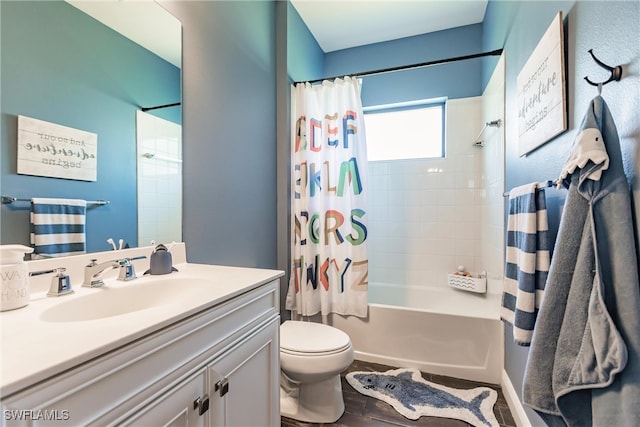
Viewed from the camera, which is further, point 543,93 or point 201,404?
point 543,93

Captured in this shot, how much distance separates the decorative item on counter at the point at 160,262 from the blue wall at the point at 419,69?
2368 millimetres

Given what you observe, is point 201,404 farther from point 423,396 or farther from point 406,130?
point 406,130

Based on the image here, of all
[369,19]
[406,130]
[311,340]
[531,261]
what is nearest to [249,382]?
[311,340]

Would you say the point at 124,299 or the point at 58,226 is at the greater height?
the point at 58,226

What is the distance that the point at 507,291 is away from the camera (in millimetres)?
1233

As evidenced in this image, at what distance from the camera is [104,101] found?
3.40ft

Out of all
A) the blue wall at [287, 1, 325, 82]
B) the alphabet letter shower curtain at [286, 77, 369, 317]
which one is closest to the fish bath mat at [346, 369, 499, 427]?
the alphabet letter shower curtain at [286, 77, 369, 317]

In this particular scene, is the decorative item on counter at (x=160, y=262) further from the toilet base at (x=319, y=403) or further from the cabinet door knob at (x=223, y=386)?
the toilet base at (x=319, y=403)

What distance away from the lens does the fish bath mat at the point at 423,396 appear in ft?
5.08

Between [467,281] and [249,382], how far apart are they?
2.10 meters

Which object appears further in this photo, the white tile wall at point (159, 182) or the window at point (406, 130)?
the window at point (406, 130)

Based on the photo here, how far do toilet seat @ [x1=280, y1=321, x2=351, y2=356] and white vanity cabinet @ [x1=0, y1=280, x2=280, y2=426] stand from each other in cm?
32

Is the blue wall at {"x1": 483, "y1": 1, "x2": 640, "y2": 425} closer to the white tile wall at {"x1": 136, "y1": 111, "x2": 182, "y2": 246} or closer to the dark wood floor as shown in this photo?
the dark wood floor

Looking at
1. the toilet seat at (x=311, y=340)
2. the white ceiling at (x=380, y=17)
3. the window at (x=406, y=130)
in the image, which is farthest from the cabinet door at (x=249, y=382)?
the white ceiling at (x=380, y=17)
